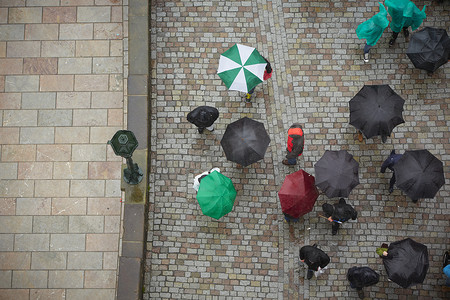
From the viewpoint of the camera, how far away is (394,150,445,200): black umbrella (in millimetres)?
10062

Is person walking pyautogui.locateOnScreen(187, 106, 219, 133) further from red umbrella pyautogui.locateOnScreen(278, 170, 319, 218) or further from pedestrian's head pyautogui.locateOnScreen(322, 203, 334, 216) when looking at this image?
pedestrian's head pyautogui.locateOnScreen(322, 203, 334, 216)

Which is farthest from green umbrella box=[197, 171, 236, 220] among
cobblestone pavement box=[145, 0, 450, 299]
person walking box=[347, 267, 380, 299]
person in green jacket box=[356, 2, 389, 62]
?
person in green jacket box=[356, 2, 389, 62]

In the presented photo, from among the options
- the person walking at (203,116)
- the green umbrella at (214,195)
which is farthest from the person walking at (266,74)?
the green umbrella at (214,195)

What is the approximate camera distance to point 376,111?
10367 millimetres

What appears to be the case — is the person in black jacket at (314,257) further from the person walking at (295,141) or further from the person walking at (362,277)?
the person walking at (295,141)

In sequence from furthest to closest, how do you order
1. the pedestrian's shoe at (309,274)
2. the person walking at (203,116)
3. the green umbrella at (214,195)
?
the pedestrian's shoe at (309,274)
the person walking at (203,116)
the green umbrella at (214,195)

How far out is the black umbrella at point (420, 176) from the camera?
10.1 metres

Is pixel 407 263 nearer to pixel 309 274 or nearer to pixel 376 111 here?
pixel 309 274

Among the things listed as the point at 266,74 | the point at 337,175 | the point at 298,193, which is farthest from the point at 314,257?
the point at 266,74

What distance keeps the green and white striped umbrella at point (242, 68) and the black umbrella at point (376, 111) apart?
241cm

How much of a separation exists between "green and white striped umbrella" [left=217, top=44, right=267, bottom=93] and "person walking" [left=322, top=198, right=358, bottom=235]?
11.0 feet

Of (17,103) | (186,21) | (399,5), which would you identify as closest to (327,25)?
(399,5)

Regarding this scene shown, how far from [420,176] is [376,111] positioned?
1730 mm

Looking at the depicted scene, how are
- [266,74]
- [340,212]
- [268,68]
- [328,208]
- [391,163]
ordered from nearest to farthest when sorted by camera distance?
[340,212], [328,208], [391,163], [268,68], [266,74]
